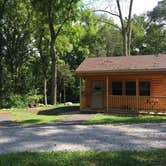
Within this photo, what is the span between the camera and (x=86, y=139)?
11.4 meters

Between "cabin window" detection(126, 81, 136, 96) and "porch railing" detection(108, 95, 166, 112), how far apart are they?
90 cm

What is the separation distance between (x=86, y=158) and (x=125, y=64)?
50.6 feet

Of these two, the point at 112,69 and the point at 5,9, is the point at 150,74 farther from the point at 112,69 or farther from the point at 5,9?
the point at 5,9

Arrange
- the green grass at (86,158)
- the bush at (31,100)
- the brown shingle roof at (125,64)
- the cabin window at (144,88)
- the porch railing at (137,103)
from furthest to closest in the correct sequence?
the bush at (31,100) < the cabin window at (144,88) < the brown shingle roof at (125,64) < the porch railing at (137,103) < the green grass at (86,158)

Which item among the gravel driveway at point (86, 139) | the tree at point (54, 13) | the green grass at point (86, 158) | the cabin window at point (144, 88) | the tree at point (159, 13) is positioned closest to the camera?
the green grass at point (86, 158)

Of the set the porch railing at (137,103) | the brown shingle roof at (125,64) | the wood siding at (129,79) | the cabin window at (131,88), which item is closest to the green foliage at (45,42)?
the wood siding at (129,79)

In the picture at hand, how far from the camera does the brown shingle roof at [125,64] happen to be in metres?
21.4

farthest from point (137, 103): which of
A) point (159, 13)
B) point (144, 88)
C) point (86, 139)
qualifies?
point (159, 13)

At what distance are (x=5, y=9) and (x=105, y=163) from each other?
1198 inches

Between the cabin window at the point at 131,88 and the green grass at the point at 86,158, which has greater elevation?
the cabin window at the point at 131,88

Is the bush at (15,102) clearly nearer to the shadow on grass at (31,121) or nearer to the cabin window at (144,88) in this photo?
the shadow on grass at (31,121)

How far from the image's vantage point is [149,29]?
187 ft

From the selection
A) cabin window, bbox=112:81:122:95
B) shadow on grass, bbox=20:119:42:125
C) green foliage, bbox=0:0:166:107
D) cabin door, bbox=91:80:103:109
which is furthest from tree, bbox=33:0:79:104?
shadow on grass, bbox=20:119:42:125

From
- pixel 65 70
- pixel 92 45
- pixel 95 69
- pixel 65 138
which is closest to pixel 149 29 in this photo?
pixel 92 45
